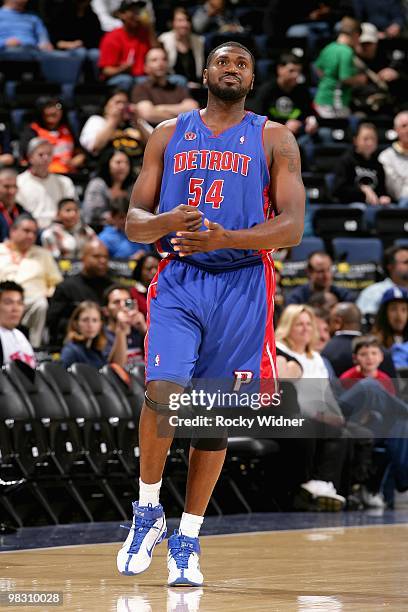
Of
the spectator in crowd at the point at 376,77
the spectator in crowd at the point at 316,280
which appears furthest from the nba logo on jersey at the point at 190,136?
the spectator in crowd at the point at 376,77

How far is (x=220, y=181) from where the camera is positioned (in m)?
4.89

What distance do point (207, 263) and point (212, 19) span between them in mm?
11465

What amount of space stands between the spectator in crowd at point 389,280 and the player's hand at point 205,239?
20.1 ft

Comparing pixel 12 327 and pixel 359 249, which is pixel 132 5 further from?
pixel 12 327

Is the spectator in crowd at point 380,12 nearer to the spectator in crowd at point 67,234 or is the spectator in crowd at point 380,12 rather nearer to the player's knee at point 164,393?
the spectator in crowd at point 67,234

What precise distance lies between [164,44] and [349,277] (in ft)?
15.0

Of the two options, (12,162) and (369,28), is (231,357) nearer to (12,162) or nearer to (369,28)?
(12,162)

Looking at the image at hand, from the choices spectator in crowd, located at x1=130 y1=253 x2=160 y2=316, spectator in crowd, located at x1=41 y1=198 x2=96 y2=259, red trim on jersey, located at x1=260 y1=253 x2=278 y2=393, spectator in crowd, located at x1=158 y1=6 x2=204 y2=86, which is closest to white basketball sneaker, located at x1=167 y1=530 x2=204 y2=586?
red trim on jersey, located at x1=260 y1=253 x2=278 y2=393

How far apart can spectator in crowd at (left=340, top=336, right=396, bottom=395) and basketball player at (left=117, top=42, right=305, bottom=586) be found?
13.2ft

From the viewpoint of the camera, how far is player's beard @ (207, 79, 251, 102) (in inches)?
195

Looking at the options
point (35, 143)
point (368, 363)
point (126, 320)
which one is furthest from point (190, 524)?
point (35, 143)

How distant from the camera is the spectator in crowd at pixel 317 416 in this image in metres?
8.55

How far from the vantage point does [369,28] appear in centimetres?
1639

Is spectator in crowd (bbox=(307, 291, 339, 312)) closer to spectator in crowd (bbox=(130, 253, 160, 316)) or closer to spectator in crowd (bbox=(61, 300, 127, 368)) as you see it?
spectator in crowd (bbox=(130, 253, 160, 316))
